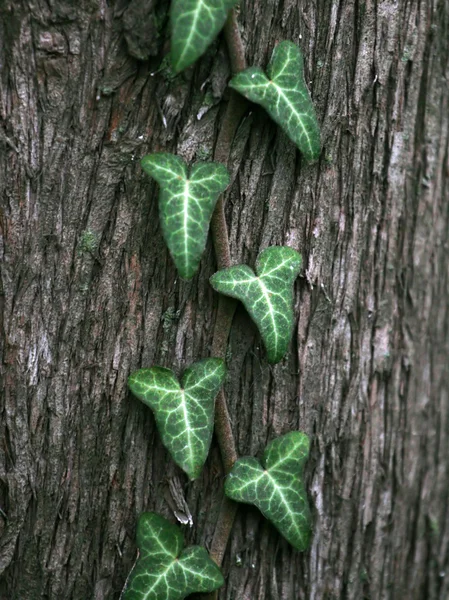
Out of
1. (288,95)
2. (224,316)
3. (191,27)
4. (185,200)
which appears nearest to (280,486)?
(224,316)

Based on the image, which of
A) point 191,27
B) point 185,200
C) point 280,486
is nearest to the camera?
point 191,27

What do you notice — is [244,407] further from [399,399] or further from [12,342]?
[12,342]

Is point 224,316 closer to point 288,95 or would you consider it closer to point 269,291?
point 269,291

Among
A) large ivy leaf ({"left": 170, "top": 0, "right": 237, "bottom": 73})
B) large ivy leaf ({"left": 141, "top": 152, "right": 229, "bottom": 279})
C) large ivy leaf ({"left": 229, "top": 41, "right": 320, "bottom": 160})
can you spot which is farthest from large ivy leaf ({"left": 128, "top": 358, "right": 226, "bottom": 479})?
large ivy leaf ({"left": 170, "top": 0, "right": 237, "bottom": 73})

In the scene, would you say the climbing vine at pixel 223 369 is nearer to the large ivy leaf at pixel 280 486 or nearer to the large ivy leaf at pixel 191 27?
the large ivy leaf at pixel 280 486

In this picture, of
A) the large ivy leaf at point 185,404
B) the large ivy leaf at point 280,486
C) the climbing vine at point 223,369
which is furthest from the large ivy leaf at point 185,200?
the large ivy leaf at point 280,486
